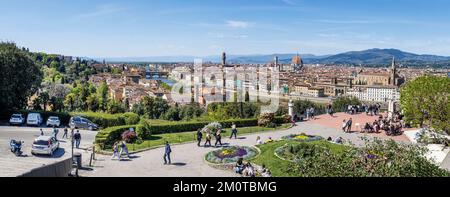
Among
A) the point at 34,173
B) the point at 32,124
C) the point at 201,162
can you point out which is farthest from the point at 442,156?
the point at 32,124

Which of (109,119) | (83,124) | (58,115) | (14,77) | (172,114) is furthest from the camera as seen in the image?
(172,114)

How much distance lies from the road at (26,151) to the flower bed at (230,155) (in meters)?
4.66

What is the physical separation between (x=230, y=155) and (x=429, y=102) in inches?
439

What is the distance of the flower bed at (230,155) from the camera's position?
15.4 metres

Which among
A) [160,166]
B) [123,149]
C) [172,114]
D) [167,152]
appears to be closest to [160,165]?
[160,166]

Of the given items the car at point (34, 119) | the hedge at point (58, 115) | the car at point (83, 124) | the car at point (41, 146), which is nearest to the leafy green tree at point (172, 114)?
the hedge at point (58, 115)

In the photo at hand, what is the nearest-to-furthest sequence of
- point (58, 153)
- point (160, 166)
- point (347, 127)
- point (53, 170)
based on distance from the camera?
point (53, 170) < point (160, 166) < point (58, 153) < point (347, 127)

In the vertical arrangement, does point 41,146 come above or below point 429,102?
below

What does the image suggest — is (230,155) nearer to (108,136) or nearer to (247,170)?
(247,170)

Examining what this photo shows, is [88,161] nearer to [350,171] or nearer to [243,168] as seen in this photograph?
[243,168]

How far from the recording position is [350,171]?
9.09 meters

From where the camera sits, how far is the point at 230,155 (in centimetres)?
1598
